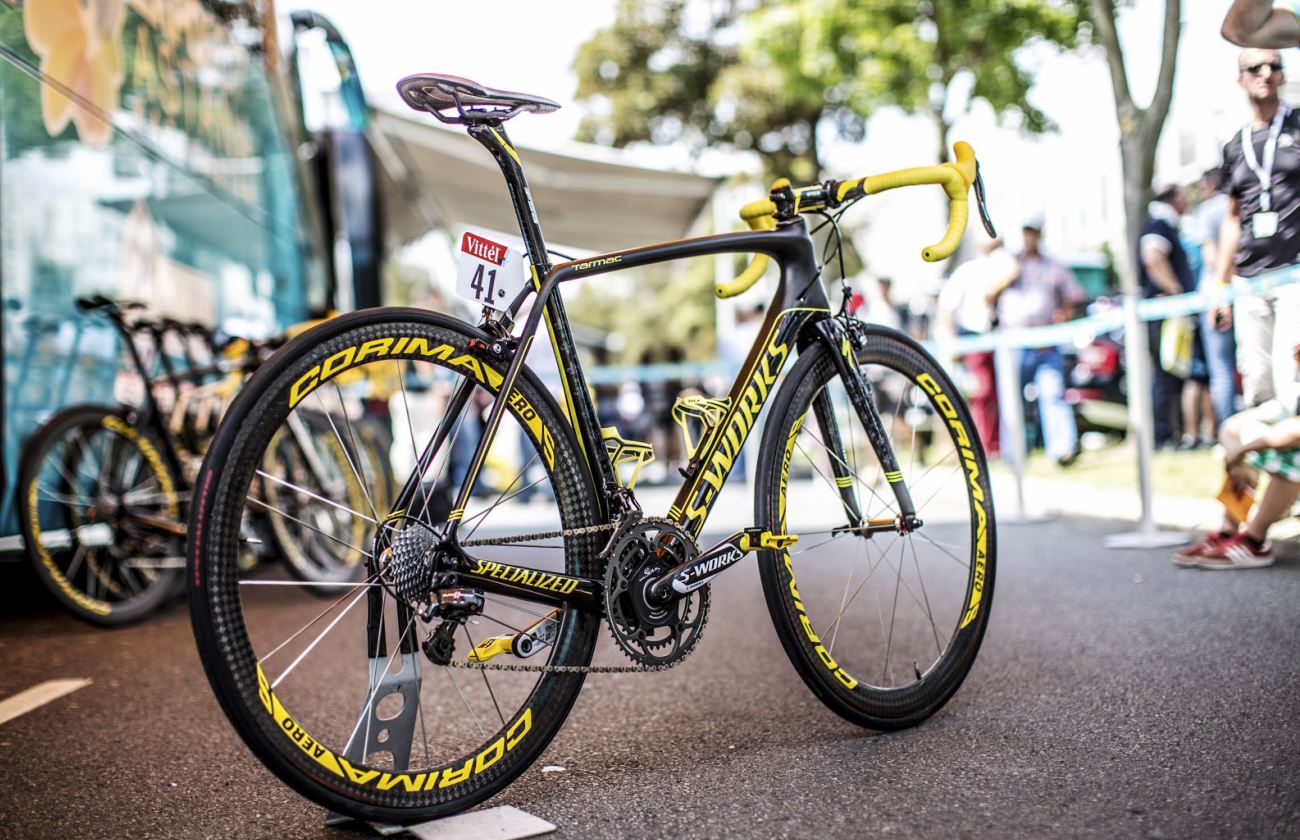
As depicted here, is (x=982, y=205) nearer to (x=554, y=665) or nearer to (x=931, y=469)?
(x=931, y=469)

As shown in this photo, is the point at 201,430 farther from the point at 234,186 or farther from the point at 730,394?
the point at 730,394

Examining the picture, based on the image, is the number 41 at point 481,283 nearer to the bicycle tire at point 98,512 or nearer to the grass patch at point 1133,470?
the bicycle tire at point 98,512

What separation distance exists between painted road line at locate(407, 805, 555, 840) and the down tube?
2.59 ft

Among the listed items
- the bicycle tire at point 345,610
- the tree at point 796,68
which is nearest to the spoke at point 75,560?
the bicycle tire at point 345,610

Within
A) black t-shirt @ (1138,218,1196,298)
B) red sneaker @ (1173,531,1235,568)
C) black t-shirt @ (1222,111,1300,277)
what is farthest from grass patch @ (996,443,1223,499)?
red sneaker @ (1173,531,1235,568)

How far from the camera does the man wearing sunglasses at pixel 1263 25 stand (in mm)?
3781

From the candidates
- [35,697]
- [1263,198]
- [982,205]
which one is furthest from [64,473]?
[1263,198]

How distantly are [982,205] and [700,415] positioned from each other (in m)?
1.00

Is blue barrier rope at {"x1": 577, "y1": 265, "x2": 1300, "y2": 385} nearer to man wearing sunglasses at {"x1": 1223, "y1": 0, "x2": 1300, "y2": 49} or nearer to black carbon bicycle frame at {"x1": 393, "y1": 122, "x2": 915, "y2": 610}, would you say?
man wearing sunglasses at {"x1": 1223, "y1": 0, "x2": 1300, "y2": 49}

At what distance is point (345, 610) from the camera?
238cm

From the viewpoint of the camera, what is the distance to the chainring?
261 centimetres

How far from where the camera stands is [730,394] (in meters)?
2.94

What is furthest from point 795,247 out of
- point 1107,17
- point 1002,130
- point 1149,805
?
point 1002,130

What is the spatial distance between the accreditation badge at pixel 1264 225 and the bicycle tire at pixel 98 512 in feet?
18.0
